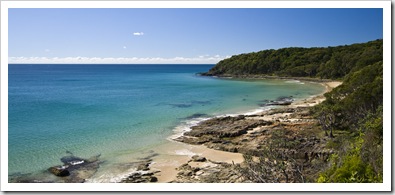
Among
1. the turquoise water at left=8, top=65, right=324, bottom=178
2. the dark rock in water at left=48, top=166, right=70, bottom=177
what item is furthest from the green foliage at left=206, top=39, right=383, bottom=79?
the dark rock in water at left=48, top=166, right=70, bottom=177

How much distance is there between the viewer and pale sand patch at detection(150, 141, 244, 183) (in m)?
9.72

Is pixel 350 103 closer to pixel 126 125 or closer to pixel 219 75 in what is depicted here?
pixel 126 125

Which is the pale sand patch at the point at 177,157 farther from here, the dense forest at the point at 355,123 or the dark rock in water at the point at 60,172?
the dense forest at the point at 355,123

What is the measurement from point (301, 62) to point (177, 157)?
40061 mm

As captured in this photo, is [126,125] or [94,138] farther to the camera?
[126,125]

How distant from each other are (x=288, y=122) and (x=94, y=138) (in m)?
8.24

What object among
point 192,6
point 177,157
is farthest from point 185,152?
point 192,6

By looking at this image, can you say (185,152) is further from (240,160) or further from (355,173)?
(355,173)

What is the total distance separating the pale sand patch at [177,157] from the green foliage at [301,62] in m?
28.3

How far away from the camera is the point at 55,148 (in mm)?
12172

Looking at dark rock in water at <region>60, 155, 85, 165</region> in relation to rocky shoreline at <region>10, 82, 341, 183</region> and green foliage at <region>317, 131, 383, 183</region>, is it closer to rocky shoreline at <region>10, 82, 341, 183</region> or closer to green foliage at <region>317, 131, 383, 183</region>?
rocky shoreline at <region>10, 82, 341, 183</region>

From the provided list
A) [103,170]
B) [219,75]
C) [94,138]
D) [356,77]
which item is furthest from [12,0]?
[219,75]

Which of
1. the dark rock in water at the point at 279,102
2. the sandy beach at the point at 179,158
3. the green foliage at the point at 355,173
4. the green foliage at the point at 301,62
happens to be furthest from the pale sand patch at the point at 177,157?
the green foliage at the point at 301,62

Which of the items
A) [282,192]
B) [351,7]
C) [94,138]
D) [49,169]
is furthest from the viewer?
[94,138]
